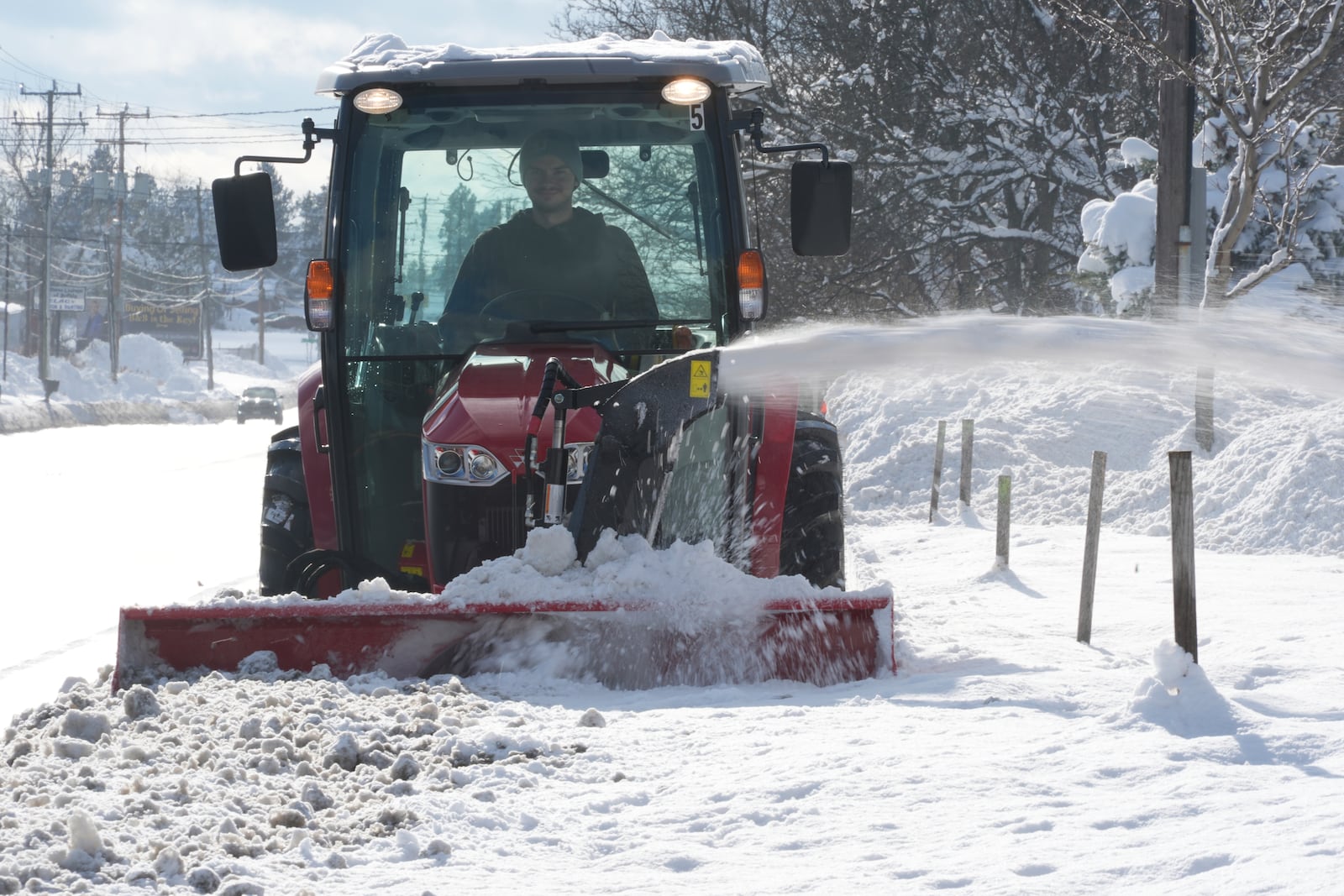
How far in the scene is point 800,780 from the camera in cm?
369

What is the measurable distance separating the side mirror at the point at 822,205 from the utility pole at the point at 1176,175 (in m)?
7.00

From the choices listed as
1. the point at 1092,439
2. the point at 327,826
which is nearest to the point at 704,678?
the point at 327,826

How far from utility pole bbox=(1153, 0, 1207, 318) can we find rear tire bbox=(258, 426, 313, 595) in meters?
7.73

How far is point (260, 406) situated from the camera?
44.3 metres

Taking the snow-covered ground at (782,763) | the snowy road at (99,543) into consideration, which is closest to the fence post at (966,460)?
the snow-covered ground at (782,763)

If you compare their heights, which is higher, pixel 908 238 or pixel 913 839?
pixel 908 238

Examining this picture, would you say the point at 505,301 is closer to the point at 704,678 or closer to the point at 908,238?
the point at 704,678

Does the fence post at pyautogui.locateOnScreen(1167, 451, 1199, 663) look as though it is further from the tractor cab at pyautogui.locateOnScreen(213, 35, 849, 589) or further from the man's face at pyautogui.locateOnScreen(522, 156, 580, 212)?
the man's face at pyautogui.locateOnScreen(522, 156, 580, 212)

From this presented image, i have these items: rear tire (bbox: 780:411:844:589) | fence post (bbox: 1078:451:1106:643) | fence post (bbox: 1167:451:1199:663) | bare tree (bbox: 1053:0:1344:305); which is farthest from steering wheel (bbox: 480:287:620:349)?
bare tree (bbox: 1053:0:1344:305)

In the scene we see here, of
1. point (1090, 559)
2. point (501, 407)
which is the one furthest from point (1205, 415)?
point (501, 407)

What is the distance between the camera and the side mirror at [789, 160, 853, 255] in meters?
5.12

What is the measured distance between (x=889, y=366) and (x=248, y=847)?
2686 millimetres

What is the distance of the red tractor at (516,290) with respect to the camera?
16.4 ft

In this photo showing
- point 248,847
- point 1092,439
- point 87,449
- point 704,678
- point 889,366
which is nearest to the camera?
point 248,847
